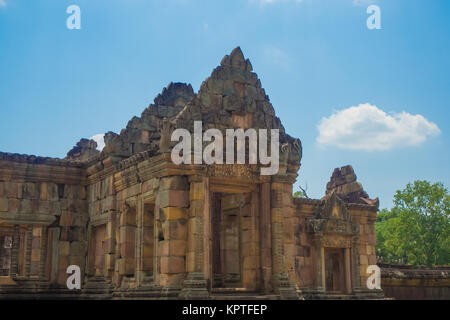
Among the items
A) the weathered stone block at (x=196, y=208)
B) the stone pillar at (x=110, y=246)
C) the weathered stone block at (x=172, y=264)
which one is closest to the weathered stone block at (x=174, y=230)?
the weathered stone block at (x=196, y=208)

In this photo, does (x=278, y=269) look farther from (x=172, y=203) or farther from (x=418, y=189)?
(x=418, y=189)

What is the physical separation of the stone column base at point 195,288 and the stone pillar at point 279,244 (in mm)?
1853

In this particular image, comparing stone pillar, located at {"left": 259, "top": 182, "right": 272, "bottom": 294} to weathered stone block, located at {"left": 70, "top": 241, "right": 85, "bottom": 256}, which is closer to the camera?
stone pillar, located at {"left": 259, "top": 182, "right": 272, "bottom": 294}

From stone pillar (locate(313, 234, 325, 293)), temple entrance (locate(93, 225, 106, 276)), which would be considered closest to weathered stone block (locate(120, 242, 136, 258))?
temple entrance (locate(93, 225, 106, 276))

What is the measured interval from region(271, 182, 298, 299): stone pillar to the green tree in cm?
2295

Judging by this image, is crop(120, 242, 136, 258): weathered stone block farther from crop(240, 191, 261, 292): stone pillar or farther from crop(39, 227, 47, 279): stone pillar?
crop(39, 227, 47, 279): stone pillar

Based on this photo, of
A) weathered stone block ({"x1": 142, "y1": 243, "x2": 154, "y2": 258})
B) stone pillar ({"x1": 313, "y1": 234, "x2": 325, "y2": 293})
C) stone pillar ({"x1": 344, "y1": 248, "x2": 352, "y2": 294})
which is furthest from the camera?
stone pillar ({"x1": 344, "y1": 248, "x2": 352, "y2": 294})

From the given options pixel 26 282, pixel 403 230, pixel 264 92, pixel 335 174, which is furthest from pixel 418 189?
pixel 26 282

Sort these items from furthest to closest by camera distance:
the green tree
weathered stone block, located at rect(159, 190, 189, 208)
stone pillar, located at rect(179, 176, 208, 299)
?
the green tree < weathered stone block, located at rect(159, 190, 189, 208) < stone pillar, located at rect(179, 176, 208, 299)

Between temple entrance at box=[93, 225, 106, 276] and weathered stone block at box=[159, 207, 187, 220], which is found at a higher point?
weathered stone block at box=[159, 207, 187, 220]

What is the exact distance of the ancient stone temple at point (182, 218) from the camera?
12234 millimetres

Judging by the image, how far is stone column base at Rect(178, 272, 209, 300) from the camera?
1141cm
